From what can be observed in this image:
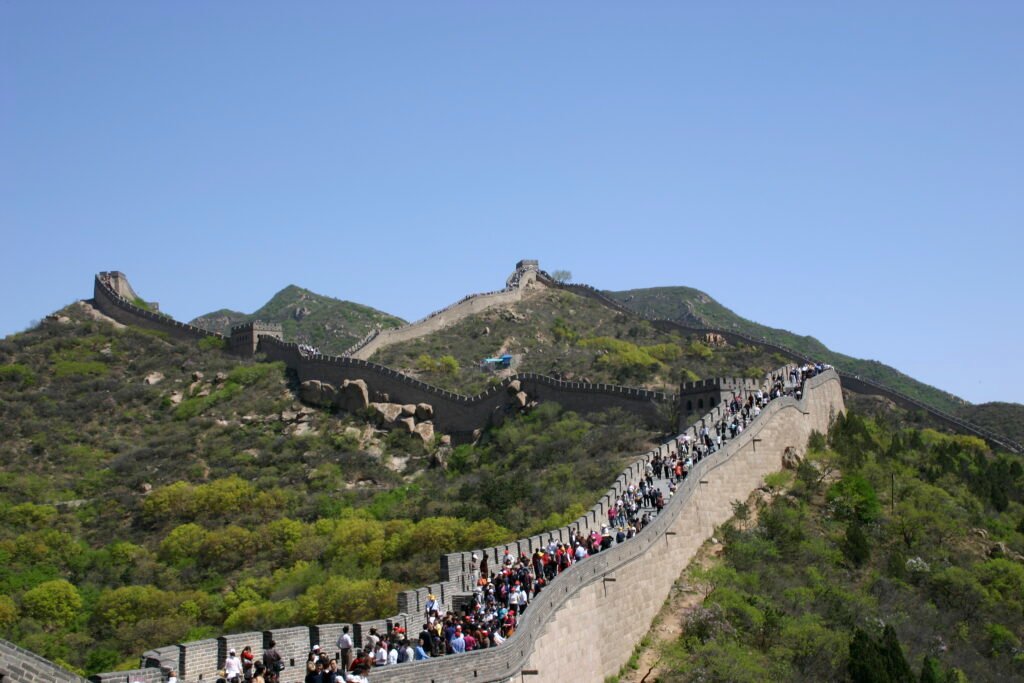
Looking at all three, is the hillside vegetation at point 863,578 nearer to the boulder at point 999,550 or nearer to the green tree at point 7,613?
the boulder at point 999,550

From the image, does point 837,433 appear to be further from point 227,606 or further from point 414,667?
point 414,667

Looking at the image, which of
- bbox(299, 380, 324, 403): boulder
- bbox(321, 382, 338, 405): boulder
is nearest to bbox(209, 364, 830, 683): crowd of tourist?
bbox(321, 382, 338, 405): boulder

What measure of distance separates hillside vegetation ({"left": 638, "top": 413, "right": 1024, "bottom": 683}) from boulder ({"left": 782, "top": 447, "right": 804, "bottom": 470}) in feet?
1.59

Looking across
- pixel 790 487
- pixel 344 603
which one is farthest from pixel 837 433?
pixel 344 603

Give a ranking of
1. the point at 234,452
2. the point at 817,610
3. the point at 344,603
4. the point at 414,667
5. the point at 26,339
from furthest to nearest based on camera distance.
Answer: the point at 26,339 → the point at 234,452 → the point at 344,603 → the point at 817,610 → the point at 414,667

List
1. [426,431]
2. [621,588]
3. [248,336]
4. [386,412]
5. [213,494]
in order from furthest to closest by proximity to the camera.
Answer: [248,336], [386,412], [426,431], [213,494], [621,588]

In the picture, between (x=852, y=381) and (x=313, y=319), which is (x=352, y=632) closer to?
(x=852, y=381)

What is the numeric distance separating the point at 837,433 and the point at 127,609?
2370 cm

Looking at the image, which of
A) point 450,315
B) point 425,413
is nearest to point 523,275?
point 450,315

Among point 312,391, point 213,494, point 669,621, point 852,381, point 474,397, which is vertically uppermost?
point 852,381

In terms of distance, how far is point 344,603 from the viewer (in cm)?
3878

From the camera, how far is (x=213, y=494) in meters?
54.6

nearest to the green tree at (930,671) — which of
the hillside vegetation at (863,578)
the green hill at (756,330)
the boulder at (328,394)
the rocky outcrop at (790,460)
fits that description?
the hillside vegetation at (863,578)

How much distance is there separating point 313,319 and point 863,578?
87.9 metres
